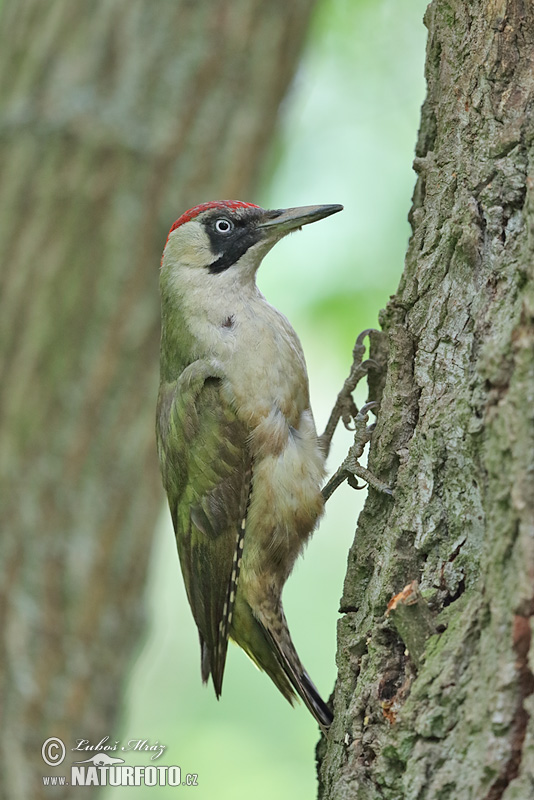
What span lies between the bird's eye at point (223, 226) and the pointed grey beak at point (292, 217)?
15 cm

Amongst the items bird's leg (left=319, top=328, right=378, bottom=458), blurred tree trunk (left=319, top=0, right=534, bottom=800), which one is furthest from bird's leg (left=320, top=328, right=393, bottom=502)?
blurred tree trunk (left=319, top=0, right=534, bottom=800)

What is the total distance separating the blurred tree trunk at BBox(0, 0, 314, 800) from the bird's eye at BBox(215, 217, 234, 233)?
0.60 metres

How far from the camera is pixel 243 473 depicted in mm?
3742

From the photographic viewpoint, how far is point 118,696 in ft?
15.4

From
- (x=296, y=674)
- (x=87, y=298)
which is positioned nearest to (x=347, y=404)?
(x=296, y=674)

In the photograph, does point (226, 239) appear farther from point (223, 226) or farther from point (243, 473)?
point (243, 473)

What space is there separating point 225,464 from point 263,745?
4372 millimetres

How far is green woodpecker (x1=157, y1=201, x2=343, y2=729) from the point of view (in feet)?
12.2

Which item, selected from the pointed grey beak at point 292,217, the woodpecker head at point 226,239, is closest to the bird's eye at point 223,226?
the woodpecker head at point 226,239

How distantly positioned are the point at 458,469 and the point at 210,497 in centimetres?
162

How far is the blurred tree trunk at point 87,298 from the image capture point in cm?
446

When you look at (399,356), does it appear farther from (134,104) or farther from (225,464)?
(134,104)

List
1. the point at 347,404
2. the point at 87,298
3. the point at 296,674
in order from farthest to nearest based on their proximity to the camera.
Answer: the point at 87,298
the point at 347,404
the point at 296,674

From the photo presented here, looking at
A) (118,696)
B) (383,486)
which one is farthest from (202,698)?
(383,486)
